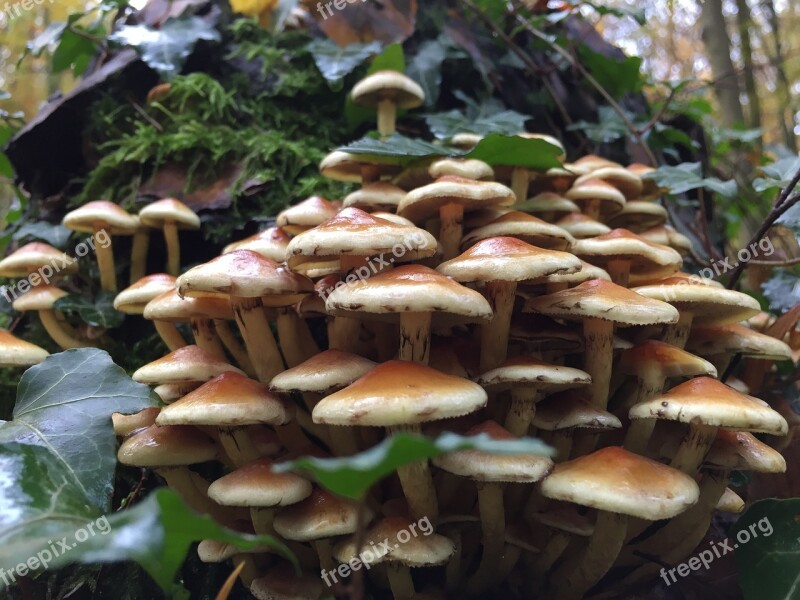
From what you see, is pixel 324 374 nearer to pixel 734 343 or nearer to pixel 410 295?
pixel 410 295

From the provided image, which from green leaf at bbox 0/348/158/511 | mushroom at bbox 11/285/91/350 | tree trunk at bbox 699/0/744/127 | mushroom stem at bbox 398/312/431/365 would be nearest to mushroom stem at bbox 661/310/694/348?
mushroom stem at bbox 398/312/431/365

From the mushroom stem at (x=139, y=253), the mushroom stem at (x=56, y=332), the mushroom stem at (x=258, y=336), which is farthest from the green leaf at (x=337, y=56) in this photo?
the mushroom stem at (x=56, y=332)

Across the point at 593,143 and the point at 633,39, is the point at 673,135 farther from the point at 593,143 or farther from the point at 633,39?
the point at 633,39

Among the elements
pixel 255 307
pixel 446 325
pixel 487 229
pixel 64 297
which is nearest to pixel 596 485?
pixel 446 325

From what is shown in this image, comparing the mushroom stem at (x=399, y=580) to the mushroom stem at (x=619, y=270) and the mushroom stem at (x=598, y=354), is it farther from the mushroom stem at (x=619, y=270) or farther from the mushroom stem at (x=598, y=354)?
the mushroom stem at (x=619, y=270)

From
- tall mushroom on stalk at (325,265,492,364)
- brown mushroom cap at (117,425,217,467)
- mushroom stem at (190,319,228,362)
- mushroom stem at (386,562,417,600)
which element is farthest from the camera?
mushroom stem at (190,319,228,362)

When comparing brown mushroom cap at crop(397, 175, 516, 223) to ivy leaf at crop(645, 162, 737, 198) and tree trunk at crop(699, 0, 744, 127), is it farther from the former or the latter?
tree trunk at crop(699, 0, 744, 127)
